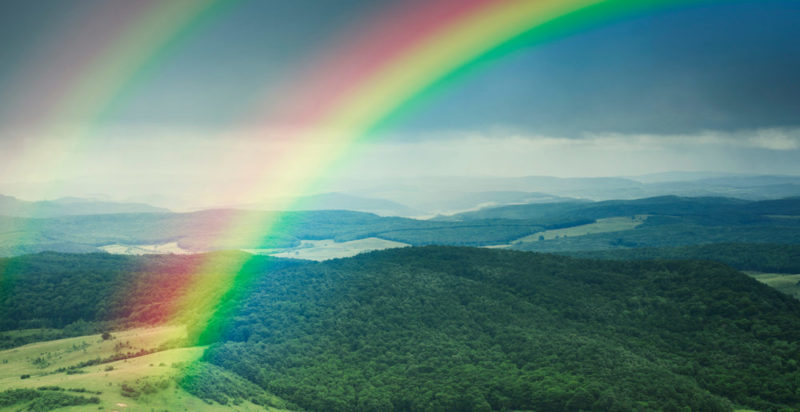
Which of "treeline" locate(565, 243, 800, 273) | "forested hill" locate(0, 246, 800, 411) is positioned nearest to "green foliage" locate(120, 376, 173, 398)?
"forested hill" locate(0, 246, 800, 411)

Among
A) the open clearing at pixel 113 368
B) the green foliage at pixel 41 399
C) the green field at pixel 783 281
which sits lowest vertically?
the green field at pixel 783 281

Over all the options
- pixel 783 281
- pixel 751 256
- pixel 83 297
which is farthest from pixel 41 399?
pixel 751 256

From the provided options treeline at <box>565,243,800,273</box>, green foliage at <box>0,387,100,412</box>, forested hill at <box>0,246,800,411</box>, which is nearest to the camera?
green foliage at <box>0,387,100,412</box>

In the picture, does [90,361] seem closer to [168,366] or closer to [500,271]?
[168,366]

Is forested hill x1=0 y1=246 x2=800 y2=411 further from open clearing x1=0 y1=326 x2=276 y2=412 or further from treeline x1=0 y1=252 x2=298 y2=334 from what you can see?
open clearing x1=0 y1=326 x2=276 y2=412

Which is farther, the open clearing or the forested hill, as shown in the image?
the forested hill

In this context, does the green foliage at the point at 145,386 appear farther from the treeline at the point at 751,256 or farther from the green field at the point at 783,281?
the treeline at the point at 751,256

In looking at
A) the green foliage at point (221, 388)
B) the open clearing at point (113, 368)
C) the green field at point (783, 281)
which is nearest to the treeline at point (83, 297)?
the open clearing at point (113, 368)
